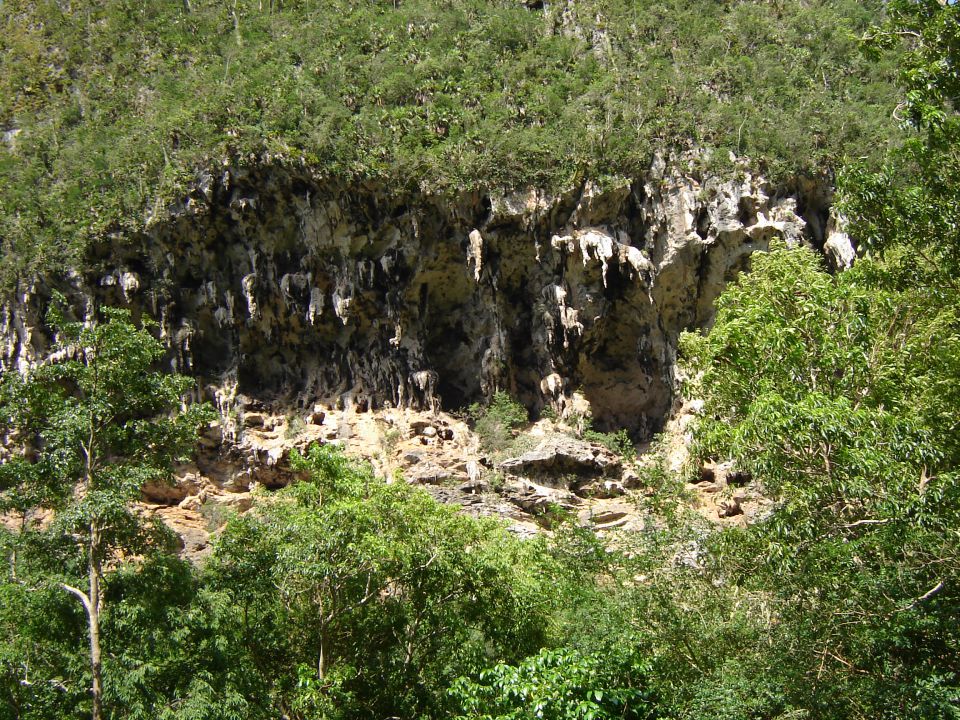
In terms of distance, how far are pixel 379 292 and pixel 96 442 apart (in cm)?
1477

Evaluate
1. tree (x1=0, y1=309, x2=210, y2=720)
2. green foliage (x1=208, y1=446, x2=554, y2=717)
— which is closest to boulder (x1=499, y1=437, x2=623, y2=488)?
green foliage (x1=208, y1=446, x2=554, y2=717)

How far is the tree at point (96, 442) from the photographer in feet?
35.7

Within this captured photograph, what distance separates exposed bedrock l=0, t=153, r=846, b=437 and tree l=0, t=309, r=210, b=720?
13.5 meters

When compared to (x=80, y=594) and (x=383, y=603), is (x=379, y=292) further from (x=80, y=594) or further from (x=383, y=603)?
(x=80, y=594)

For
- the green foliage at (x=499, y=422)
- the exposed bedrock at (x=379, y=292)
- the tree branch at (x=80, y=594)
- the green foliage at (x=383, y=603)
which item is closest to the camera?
the tree branch at (x=80, y=594)

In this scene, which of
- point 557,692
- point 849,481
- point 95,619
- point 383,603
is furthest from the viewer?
point 383,603

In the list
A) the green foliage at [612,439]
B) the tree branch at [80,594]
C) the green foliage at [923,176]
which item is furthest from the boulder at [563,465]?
the green foliage at [923,176]

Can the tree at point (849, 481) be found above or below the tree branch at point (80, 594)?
above

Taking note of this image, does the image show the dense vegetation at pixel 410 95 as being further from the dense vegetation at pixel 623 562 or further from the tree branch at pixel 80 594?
the tree branch at pixel 80 594

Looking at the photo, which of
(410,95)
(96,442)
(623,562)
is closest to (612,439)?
(623,562)

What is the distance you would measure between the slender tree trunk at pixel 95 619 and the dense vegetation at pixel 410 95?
53.9 feet

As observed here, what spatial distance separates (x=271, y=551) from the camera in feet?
41.6

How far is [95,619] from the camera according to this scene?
34.2 feet

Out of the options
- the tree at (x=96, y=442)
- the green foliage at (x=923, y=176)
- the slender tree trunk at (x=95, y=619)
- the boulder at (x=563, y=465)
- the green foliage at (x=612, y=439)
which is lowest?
the boulder at (x=563, y=465)
